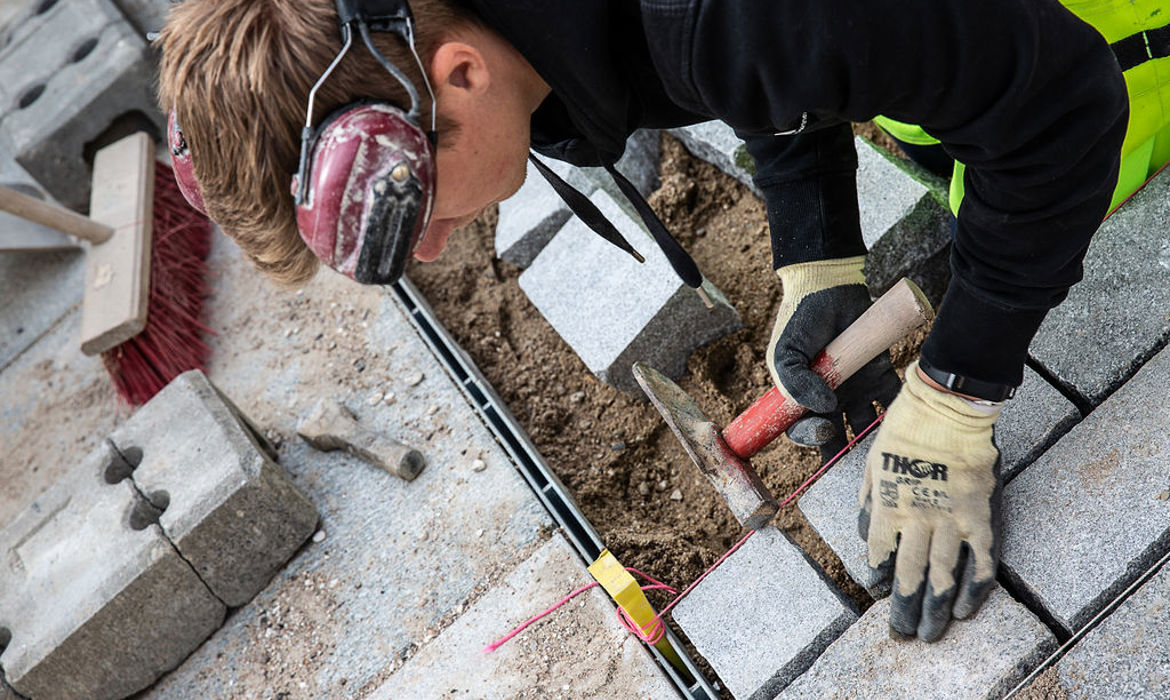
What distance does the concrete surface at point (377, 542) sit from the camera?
2.85 metres

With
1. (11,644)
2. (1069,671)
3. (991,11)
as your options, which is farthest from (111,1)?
(1069,671)

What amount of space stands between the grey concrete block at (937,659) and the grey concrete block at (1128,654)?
9 cm

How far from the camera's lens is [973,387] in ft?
6.59

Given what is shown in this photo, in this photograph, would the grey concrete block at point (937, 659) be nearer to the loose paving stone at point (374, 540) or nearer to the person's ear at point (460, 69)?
the loose paving stone at point (374, 540)

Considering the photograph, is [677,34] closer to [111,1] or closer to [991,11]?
[991,11]

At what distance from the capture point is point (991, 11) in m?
1.43

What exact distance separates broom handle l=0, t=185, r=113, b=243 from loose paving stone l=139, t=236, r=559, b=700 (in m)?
1.38

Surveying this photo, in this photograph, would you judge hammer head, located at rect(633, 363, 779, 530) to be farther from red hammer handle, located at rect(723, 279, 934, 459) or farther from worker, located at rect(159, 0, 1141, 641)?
worker, located at rect(159, 0, 1141, 641)

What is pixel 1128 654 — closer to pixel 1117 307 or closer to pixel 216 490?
pixel 1117 307

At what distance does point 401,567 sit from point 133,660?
92 centimetres

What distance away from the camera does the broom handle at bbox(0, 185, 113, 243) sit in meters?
4.13

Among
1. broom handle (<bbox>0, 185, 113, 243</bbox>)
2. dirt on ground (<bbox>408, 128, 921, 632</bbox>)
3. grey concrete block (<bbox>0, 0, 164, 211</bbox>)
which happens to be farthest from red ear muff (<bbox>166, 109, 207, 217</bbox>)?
grey concrete block (<bbox>0, 0, 164, 211</bbox>)

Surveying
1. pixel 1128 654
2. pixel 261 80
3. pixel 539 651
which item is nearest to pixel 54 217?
pixel 539 651

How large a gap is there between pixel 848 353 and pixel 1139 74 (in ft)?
3.29
